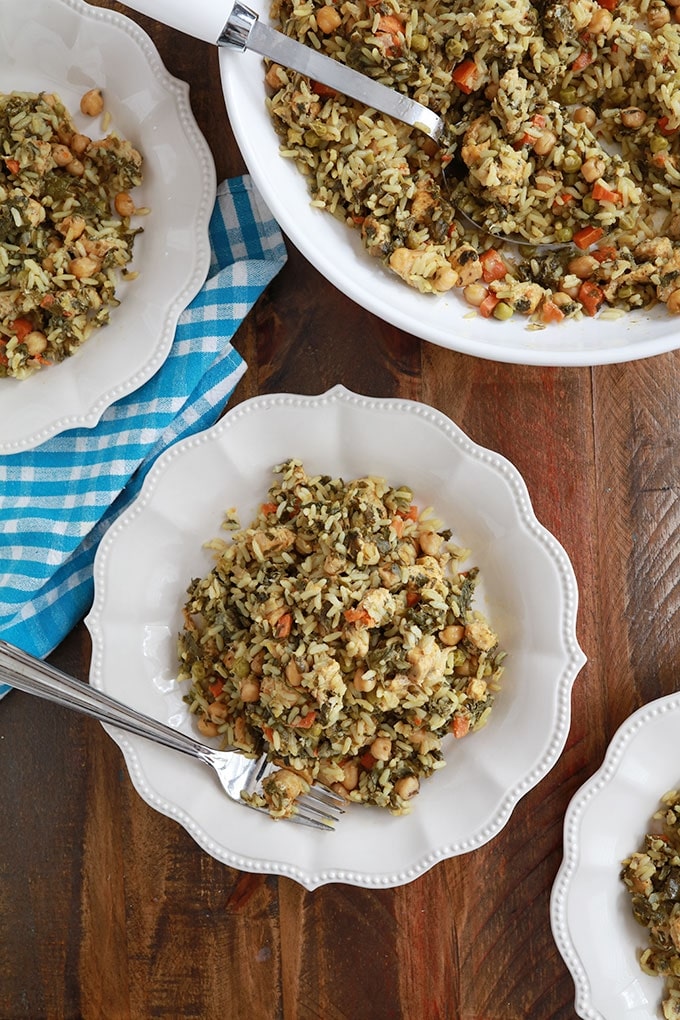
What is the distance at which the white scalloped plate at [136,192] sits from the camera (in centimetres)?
228

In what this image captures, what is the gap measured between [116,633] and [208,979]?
40.2 inches

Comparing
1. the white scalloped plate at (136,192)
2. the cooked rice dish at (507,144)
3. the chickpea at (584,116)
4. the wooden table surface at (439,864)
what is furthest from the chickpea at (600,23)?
the white scalloped plate at (136,192)

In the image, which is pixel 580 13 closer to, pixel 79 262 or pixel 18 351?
pixel 79 262

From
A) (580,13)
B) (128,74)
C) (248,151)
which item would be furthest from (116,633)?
(580,13)

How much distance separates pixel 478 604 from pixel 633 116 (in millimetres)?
1205

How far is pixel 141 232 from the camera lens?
236 cm

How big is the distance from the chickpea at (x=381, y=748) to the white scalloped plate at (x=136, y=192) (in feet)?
3.51

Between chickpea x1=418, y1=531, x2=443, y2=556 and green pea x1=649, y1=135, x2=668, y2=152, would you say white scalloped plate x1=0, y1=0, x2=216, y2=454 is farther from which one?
green pea x1=649, y1=135, x2=668, y2=152

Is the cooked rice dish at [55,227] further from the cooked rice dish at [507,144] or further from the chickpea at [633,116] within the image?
the chickpea at [633,116]

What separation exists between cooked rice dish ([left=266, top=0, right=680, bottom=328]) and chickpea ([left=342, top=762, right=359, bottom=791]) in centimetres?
115

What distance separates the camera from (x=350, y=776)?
7.52 feet

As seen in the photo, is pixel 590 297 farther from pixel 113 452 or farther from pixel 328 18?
pixel 113 452

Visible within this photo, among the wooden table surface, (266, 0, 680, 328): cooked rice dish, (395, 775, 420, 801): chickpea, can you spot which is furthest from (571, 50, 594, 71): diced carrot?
(395, 775, 420, 801): chickpea

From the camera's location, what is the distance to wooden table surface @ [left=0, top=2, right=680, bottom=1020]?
8.05 feet
